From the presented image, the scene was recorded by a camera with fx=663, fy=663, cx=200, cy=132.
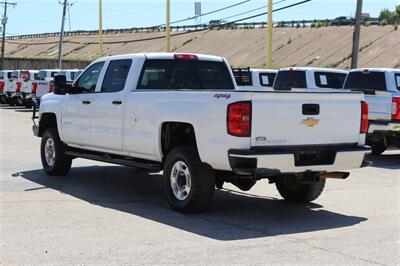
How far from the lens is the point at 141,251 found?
6336 millimetres

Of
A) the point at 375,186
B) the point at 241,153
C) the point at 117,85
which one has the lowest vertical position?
the point at 375,186

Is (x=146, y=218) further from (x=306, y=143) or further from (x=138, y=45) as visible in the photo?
(x=138, y=45)

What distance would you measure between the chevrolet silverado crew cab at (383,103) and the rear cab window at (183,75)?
527 centimetres

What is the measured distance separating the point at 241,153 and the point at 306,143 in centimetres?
92

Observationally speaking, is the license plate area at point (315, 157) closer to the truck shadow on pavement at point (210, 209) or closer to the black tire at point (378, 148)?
the truck shadow on pavement at point (210, 209)

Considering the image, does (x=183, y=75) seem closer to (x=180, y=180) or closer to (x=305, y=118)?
(x=180, y=180)

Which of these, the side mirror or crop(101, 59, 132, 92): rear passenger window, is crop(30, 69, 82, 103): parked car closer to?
the side mirror

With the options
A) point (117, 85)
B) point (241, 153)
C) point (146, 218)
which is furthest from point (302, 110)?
point (117, 85)

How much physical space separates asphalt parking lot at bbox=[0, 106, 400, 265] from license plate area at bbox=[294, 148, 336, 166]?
711mm

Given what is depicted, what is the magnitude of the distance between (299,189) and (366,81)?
273 inches

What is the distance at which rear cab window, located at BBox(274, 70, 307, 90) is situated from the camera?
55.4 feet

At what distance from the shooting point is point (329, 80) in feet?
56.4

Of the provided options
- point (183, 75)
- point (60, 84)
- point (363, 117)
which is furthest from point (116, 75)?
point (363, 117)

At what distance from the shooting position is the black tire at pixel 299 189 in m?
9.02
